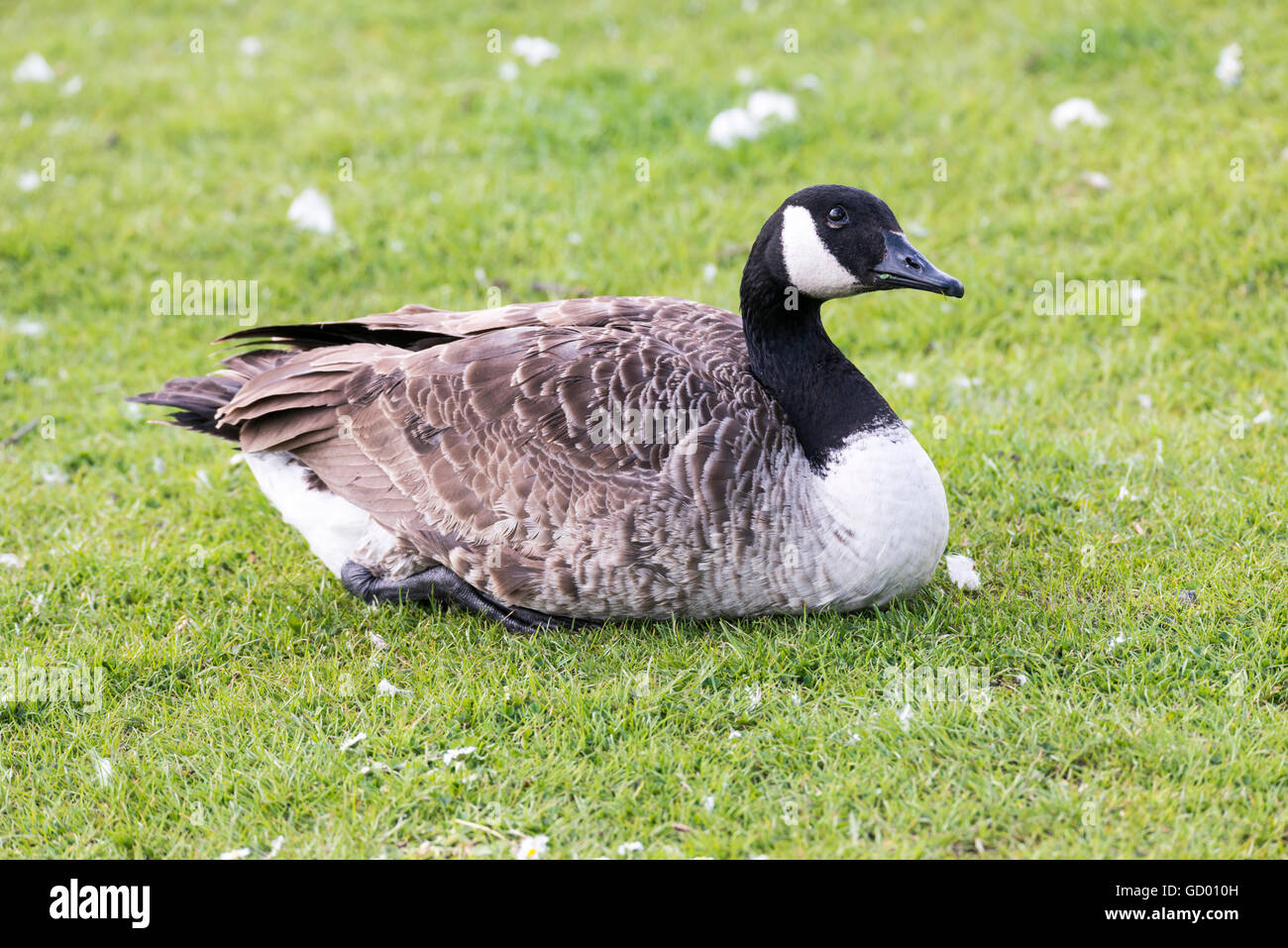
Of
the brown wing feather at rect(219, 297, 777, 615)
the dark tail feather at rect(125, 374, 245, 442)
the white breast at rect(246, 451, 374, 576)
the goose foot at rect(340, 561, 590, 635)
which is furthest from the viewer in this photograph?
the dark tail feather at rect(125, 374, 245, 442)

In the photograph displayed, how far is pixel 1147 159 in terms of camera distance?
25.6 ft

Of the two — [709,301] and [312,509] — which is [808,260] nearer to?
[312,509]

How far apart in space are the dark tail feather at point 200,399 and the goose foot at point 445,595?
35.6 inches

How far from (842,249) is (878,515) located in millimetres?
1024

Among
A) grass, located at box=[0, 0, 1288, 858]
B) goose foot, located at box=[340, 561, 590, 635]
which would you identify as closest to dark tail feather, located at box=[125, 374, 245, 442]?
grass, located at box=[0, 0, 1288, 858]

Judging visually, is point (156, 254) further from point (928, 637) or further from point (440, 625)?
point (928, 637)

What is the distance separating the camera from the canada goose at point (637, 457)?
4.48 meters

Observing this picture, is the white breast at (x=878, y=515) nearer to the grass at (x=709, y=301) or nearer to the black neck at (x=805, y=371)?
the black neck at (x=805, y=371)

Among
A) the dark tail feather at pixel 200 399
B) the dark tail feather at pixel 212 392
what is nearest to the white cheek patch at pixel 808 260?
the dark tail feather at pixel 212 392

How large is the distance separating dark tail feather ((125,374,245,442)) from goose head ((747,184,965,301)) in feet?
8.17

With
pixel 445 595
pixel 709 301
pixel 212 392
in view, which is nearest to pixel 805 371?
pixel 445 595

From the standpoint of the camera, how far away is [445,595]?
16.4 ft

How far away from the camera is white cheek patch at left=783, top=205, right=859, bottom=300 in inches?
181

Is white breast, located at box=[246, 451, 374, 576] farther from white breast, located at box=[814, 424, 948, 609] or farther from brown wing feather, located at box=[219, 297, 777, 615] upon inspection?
white breast, located at box=[814, 424, 948, 609]
